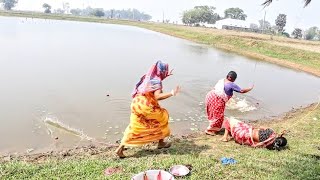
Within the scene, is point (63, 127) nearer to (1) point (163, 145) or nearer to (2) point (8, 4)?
(1) point (163, 145)

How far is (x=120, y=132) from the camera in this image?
386 inches

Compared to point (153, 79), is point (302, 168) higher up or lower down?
lower down

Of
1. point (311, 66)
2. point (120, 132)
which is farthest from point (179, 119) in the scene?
point (311, 66)

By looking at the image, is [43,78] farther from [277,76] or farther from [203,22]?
[203,22]

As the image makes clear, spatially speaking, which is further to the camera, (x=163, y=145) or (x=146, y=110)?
(x=163, y=145)

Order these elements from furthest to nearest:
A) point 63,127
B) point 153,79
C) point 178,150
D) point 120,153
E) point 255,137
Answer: point 63,127, point 255,137, point 178,150, point 120,153, point 153,79

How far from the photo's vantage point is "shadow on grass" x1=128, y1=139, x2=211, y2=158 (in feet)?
25.1

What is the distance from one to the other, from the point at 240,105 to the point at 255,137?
5280mm

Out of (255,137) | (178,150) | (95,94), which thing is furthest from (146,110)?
(95,94)

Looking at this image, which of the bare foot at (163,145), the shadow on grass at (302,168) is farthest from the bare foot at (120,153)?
the shadow on grass at (302,168)

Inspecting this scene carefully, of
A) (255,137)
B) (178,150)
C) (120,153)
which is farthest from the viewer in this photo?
(255,137)

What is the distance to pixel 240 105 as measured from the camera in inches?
533

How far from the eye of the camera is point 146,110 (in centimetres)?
724

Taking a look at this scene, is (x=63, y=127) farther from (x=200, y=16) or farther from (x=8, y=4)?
(x=8, y=4)
